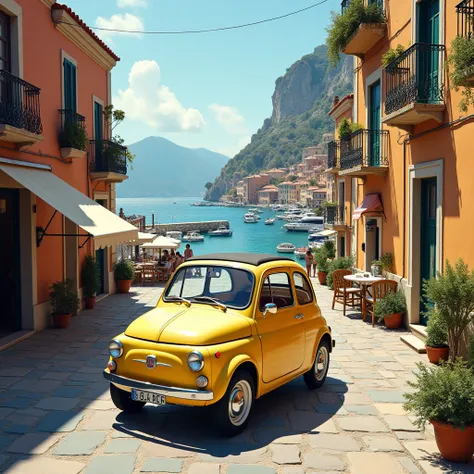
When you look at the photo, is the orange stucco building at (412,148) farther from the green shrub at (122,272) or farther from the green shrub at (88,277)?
the green shrub at (122,272)

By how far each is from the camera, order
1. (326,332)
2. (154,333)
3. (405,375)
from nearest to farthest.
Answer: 1. (154,333)
2. (326,332)
3. (405,375)

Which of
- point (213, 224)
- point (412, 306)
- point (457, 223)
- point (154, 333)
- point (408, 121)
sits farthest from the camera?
point (213, 224)

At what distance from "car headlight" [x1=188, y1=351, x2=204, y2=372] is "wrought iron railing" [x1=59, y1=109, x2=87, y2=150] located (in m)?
9.04

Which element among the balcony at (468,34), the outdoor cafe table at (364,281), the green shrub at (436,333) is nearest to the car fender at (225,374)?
the green shrub at (436,333)

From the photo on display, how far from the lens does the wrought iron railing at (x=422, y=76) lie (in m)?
9.91

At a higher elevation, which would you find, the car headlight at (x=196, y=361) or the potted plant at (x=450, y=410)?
the car headlight at (x=196, y=361)

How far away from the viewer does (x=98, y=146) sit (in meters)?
16.0

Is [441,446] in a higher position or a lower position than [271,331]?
lower

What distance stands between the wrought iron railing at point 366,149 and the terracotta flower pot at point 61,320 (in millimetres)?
8422

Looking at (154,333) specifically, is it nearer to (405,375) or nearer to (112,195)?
(405,375)

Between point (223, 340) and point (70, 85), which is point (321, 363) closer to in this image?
point (223, 340)

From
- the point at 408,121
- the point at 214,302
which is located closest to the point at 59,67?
the point at 408,121

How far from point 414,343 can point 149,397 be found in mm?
6487

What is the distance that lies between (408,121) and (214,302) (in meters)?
6.61
